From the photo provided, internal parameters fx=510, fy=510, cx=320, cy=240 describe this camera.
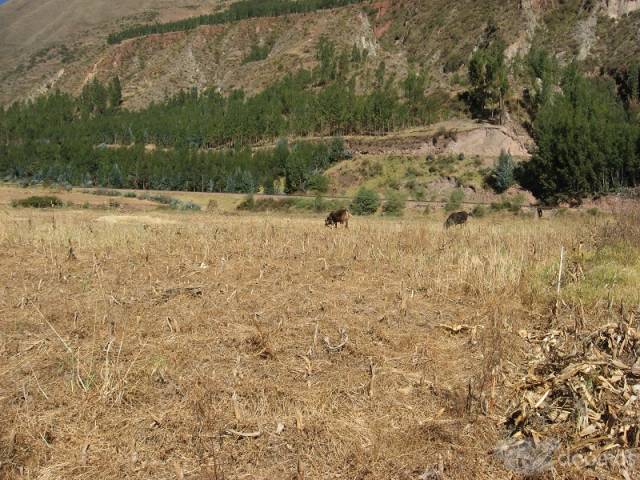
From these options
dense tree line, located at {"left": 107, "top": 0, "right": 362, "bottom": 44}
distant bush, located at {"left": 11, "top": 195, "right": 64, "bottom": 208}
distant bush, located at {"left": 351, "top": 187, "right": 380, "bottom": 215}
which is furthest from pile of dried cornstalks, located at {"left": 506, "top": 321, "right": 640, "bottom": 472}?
dense tree line, located at {"left": 107, "top": 0, "right": 362, "bottom": 44}

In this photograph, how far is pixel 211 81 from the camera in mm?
125312

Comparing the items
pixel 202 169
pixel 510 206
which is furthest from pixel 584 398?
pixel 202 169

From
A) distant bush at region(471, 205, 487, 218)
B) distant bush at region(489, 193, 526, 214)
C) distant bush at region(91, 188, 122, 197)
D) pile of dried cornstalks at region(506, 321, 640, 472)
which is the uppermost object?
distant bush at region(91, 188, 122, 197)

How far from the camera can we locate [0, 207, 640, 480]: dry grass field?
4395mm

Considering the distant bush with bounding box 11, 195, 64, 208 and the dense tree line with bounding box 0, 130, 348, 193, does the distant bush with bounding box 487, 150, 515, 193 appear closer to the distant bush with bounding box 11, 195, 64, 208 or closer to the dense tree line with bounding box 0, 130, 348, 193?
the dense tree line with bounding box 0, 130, 348, 193

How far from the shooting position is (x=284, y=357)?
6.26m

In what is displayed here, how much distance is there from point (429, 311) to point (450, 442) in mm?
3593

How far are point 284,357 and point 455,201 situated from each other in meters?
43.2

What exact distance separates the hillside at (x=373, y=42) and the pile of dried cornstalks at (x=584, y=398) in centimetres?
8394

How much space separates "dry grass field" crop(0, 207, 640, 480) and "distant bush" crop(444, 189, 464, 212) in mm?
31298

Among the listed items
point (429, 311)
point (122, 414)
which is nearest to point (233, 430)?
point (122, 414)

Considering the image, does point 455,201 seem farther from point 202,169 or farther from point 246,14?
point 246,14

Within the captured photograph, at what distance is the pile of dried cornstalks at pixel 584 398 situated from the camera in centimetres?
438

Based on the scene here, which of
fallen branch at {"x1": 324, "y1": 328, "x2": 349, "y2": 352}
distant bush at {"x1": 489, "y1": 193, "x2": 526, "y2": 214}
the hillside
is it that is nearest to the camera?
fallen branch at {"x1": 324, "y1": 328, "x2": 349, "y2": 352}
